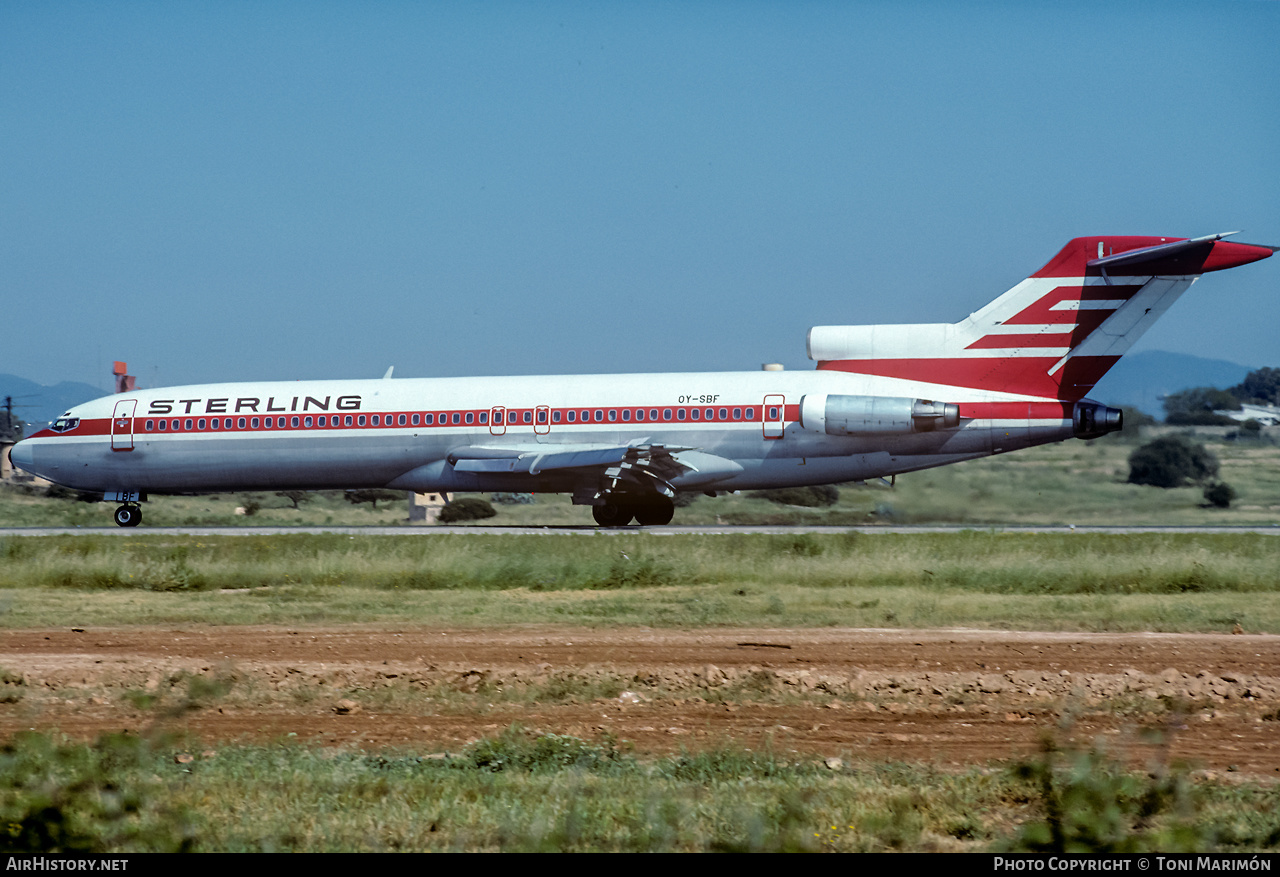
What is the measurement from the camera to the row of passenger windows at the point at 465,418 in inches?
1164

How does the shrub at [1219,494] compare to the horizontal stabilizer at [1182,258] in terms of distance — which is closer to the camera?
the horizontal stabilizer at [1182,258]

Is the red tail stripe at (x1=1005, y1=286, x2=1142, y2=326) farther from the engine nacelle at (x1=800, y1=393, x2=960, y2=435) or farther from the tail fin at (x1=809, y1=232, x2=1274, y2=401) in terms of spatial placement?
the engine nacelle at (x1=800, y1=393, x2=960, y2=435)

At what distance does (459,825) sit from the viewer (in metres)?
7.04

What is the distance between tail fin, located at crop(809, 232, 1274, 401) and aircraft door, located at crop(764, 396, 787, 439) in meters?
3.15

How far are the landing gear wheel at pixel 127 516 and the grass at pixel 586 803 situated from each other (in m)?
27.0

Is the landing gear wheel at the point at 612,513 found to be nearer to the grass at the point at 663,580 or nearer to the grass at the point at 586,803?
the grass at the point at 663,580

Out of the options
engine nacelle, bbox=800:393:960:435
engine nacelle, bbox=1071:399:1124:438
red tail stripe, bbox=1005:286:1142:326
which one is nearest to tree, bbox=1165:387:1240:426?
engine nacelle, bbox=1071:399:1124:438

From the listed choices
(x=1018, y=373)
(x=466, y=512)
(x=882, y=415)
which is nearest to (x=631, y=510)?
(x=882, y=415)

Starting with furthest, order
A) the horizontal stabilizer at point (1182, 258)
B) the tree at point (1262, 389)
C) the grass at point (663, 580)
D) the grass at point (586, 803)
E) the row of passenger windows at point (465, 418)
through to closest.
Result: the tree at point (1262, 389), the row of passenger windows at point (465, 418), the horizontal stabilizer at point (1182, 258), the grass at point (663, 580), the grass at point (586, 803)

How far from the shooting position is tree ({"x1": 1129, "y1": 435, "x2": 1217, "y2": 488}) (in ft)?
113

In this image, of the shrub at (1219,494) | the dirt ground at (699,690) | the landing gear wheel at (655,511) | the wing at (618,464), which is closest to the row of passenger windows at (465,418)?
the wing at (618,464)

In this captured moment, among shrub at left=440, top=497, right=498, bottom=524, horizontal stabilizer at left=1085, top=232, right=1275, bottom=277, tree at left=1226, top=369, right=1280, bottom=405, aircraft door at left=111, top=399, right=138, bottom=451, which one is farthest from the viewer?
tree at left=1226, top=369, right=1280, bottom=405
